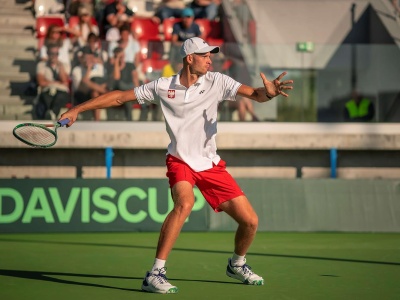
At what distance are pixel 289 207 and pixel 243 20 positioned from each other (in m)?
4.80

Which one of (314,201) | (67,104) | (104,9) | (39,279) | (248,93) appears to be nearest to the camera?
(248,93)

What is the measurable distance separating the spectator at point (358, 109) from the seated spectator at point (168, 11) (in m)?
4.75

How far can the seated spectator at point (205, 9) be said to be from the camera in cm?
2186

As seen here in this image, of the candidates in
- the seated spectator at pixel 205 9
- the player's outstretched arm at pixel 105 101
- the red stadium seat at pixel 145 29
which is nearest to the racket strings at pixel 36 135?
the player's outstretched arm at pixel 105 101

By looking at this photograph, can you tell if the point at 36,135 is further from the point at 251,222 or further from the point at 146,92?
the point at 251,222

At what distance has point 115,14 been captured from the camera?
2114cm

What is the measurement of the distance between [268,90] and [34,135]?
2.37 metres

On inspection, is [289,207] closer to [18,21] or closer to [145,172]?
[145,172]

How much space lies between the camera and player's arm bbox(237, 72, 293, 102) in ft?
30.2

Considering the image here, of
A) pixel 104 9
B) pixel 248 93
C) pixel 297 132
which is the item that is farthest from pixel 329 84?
pixel 248 93

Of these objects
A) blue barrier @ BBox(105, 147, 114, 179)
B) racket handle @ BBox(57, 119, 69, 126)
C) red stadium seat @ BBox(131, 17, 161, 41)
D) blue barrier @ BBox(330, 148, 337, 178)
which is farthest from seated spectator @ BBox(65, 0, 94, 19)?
racket handle @ BBox(57, 119, 69, 126)

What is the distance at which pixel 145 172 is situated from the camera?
1988 centimetres

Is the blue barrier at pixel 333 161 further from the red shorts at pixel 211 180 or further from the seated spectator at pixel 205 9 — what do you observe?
the red shorts at pixel 211 180

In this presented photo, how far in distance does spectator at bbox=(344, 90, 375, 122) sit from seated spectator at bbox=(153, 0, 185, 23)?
475 cm
